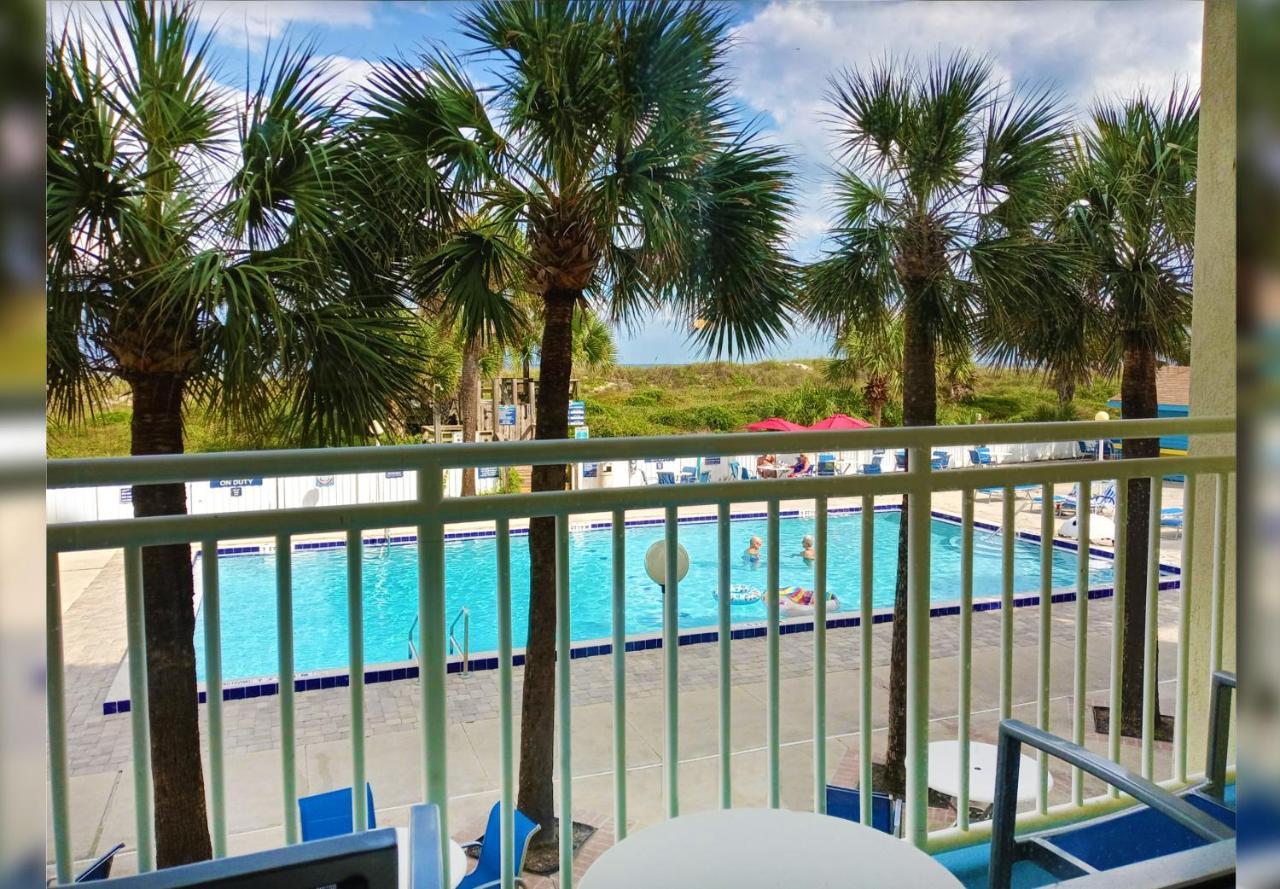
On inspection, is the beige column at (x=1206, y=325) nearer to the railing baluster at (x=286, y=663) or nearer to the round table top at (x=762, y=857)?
the round table top at (x=762, y=857)

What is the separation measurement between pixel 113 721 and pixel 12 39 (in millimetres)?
9379

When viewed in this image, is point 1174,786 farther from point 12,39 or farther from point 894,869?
point 12,39

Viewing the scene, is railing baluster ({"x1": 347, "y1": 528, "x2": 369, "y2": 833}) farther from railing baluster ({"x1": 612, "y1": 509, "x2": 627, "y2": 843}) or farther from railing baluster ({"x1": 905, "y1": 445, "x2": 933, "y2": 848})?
railing baluster ({"x1": 905, "y1": 445, "x2": 933, "y2": 848})

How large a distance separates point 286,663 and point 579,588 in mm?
11534

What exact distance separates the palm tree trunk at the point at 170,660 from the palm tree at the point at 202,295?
1 cm

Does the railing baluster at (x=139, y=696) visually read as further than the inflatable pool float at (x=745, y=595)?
No

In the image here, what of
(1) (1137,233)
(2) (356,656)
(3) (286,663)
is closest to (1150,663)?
(2) (356,656)

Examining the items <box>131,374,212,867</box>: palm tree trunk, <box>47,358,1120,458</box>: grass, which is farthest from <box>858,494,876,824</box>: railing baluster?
<box>47,358,1120,458</box>: grass

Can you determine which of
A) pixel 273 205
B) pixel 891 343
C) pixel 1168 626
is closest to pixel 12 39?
pixel 273 205

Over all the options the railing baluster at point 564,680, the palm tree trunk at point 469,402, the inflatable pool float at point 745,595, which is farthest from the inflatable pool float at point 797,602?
the railing baluster at point 564,680

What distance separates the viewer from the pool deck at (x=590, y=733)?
5.81 m

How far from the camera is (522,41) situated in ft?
19.2

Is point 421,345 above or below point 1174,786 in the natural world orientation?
above

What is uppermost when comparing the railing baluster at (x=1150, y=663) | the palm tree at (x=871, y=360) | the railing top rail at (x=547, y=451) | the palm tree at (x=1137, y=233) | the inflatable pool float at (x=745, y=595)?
the palm tree at (x=1137, y=233)
